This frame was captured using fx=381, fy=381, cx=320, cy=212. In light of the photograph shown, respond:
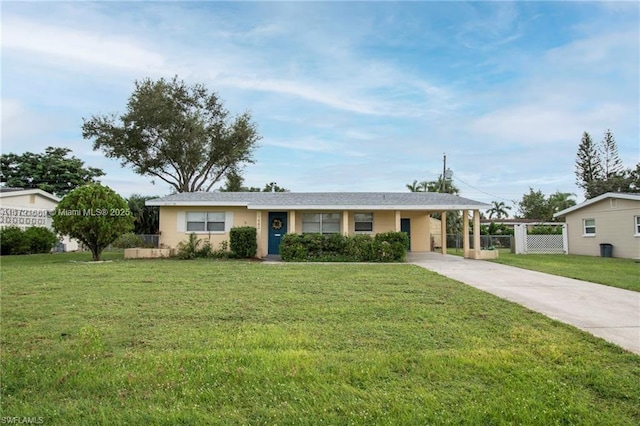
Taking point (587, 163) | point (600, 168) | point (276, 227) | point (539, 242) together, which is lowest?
point (539, 242)

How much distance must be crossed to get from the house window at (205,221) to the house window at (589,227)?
19479mm

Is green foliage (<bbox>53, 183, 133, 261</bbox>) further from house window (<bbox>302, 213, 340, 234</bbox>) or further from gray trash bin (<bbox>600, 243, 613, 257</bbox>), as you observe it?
gray trash bin (<bbox>600, 243, 613, 257</bbox>)

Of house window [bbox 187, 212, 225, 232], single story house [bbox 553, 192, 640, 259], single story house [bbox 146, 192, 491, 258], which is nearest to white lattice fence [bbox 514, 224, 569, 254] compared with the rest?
single story house [bbox 553, 192, 640, 259]

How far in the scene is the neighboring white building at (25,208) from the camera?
1955cm

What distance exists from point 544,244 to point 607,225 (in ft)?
10.9

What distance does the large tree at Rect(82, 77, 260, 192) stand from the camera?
30516 mm

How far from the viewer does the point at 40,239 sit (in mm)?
19891

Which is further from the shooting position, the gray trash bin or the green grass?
the gray trash bin

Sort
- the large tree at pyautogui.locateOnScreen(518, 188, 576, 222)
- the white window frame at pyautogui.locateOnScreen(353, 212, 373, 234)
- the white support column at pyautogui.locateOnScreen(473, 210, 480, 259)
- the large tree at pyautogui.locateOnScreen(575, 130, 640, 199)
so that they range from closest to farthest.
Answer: the white support column at pyautogui.locateOnScreen(473, 210, 480, 259)
the white window frame at pyautogui.locateOnScreen(353, 212, 373, 234)
the large tree at pyautogui.locateOnScreen(575, 130, 640, 199)
the large tree at pyautogui.locateOnScreen(518, 188, 576, 222)

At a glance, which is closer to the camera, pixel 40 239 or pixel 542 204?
pixel 40 239

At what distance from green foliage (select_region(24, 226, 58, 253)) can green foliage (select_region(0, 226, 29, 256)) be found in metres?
0.26

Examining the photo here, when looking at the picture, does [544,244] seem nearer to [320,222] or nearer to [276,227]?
[320,222]

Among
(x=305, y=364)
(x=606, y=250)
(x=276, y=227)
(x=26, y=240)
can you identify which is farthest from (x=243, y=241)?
(x=606, y=250)

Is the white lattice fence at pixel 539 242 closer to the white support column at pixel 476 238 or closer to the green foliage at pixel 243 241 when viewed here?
the white support column at pixel 476 238
